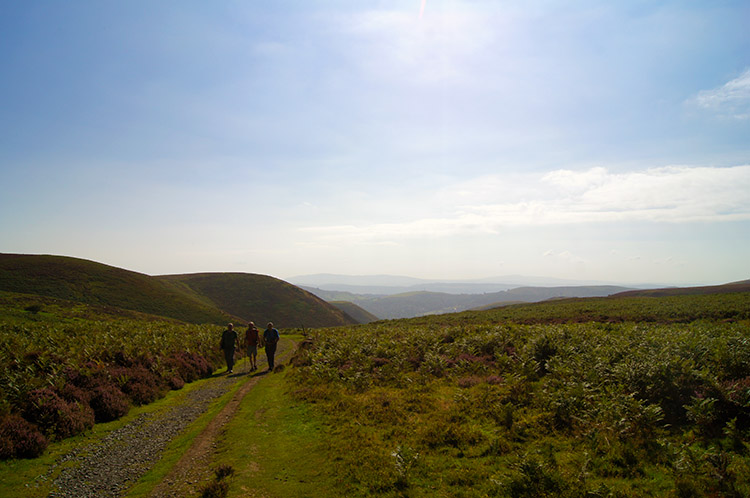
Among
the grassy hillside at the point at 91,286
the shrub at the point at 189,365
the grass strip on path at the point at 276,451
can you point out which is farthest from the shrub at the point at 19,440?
the grassy hillside at the point at 91,286

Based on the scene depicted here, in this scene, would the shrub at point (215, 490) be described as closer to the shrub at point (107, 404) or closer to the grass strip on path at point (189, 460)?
the grass strip on path at point (189, 460)

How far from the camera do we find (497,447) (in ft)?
29.9

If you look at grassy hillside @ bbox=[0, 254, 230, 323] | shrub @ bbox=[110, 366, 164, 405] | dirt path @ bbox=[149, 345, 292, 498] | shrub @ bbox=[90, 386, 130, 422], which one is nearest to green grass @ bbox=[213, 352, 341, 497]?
dirt path @ bbox=[149, 345, 292, 498]

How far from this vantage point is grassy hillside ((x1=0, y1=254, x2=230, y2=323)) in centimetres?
8144

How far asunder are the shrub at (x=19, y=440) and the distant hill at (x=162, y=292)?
8375cm

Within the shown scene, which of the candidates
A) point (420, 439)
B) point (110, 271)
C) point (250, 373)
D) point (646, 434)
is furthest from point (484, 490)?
point (110, 271)

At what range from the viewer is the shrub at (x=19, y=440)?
935cm

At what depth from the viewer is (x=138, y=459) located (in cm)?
995

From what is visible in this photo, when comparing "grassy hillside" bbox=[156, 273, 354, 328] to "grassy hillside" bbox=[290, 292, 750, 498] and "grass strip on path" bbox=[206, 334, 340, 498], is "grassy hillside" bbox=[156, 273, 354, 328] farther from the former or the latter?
"grassy hillside" bbox=[290, 292, 750, 498]

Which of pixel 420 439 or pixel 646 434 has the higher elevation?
pixel 646 434

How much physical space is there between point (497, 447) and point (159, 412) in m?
13.6

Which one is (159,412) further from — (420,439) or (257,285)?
(257,285)

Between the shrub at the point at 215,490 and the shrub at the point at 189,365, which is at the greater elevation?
the shrub at the point at 215,490

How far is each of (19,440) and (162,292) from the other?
106402 millimetres
